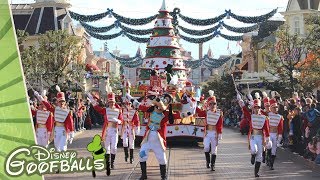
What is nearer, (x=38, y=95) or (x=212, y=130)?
(x=38, y=95)

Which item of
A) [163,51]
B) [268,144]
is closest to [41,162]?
[268,144]

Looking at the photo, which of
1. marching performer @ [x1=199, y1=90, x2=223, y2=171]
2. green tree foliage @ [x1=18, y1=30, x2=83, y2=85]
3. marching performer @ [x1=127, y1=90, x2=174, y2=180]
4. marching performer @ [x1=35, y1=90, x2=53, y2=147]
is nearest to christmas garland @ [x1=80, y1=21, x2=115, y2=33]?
green tree foliage @ [x1=18, y1=30, x2=83, y2=85]

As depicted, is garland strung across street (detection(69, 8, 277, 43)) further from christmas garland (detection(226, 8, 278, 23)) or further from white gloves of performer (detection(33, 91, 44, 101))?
white gloves of performer (detection(33, 91, 44, 101))

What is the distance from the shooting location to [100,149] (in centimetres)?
904

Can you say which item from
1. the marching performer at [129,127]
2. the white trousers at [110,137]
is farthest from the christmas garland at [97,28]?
the white trousers at [110,137]

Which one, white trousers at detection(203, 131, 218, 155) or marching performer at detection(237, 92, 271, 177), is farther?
white trousers at detection(203, 131, 218, 155)

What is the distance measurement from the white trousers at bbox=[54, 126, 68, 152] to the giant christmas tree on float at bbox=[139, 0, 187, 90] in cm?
1223

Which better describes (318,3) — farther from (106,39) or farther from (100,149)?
(100,149)

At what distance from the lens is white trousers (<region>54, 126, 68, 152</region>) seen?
538 inches

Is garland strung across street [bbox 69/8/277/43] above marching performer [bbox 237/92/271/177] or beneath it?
above

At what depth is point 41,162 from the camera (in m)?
6.27

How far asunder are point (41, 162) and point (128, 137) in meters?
10.3

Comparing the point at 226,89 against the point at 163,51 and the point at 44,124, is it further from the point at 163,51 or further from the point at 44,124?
the point at 44,124

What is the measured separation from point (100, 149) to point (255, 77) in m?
41.8
